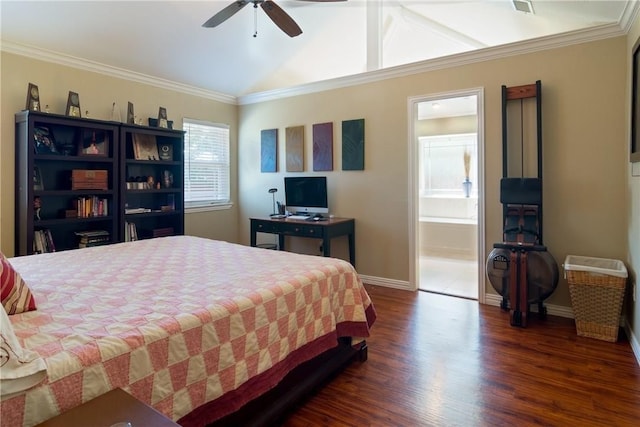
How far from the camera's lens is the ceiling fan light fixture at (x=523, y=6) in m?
3.27

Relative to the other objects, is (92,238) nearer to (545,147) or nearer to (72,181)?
(72,181)

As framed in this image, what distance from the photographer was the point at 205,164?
532 centimetres

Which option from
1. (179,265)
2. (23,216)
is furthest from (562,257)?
(23,216)

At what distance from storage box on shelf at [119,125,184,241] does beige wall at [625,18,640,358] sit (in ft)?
14.6

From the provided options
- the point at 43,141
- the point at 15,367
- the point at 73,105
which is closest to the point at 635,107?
the point at 15,367

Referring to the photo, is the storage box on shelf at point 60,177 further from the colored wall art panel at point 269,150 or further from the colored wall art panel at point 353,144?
the colored wall art panel at point 353,144

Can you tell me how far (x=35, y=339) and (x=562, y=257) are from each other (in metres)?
3.79

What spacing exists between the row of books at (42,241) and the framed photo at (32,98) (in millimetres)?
1147

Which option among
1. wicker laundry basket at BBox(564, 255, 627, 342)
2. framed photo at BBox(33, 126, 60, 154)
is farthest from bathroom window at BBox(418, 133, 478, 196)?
framed photo at BBox(33, 126, 60, 154)

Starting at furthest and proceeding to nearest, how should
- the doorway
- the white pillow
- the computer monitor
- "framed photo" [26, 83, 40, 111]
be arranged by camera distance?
the doorway → the computer monitor → "framed photo" [26, 83, 40, 111] → the white pillow

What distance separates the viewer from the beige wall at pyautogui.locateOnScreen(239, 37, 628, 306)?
3.12 metres

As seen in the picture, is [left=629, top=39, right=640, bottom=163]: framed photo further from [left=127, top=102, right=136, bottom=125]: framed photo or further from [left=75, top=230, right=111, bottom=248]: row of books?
[left=75, top=230, right=111, bottom=248]: row of books

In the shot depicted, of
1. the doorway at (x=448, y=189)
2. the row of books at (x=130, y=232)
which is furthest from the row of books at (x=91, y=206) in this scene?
the doorway at (x=448, y=189)

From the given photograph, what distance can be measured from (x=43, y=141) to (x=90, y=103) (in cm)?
74
